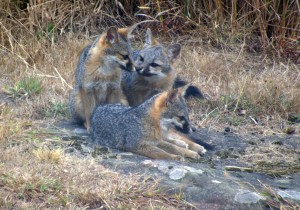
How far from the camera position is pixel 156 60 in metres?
7.64

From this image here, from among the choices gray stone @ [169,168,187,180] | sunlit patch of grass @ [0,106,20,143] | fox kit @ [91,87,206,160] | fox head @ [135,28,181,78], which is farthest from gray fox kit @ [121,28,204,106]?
gray stone @ [169,168,187,180]

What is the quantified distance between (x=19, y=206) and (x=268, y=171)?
2.30 metres

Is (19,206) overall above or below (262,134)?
above

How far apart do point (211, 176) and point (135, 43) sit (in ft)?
15.0

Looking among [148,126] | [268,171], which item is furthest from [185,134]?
A: [268,171]

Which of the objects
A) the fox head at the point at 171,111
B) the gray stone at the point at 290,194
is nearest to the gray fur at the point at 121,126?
the fox head at the point at 171,111

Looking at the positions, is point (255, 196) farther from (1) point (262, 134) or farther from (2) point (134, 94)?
(2) point (134, 94)

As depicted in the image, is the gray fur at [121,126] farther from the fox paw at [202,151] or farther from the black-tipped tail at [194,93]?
the black-tipped tail at [194,93]

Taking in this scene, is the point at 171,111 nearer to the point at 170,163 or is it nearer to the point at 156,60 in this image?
the point at 170,163

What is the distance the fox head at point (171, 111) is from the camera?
20.3 feet

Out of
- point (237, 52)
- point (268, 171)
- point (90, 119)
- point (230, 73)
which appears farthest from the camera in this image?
point (237, 52)

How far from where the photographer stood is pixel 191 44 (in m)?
9.59

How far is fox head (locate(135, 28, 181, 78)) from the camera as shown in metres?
7.51

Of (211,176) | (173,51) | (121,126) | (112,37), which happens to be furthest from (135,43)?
(211,176)
